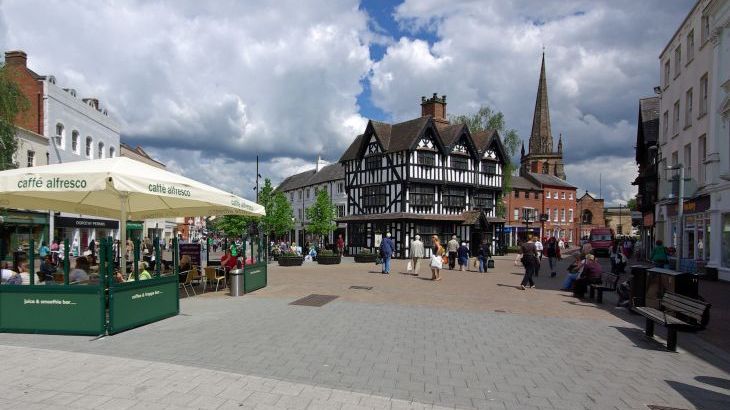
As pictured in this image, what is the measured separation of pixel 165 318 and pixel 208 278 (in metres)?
4.87

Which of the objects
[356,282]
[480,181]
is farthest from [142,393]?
[480,181]

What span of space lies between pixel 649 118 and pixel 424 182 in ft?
55.9

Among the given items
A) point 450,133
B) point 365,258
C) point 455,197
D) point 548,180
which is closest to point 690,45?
point 450,133

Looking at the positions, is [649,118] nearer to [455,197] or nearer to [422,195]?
[455,197]

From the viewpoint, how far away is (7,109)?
18.9 metres

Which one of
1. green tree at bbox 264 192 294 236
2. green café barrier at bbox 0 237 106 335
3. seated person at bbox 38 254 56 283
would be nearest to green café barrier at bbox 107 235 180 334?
green café barrier at bbox 0 237 106 335

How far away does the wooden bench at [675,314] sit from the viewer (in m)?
7.06

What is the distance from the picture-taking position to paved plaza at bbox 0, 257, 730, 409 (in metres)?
4.83

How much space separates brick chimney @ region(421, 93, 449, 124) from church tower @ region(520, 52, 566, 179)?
41.2 meters

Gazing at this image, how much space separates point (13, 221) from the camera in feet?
81.0

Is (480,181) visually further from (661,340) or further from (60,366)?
(60,366)

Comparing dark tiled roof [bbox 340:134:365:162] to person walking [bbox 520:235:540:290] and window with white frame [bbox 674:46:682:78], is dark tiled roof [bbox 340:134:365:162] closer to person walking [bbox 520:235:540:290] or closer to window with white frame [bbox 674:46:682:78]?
window with white frame [bbox 674:46:682:78]

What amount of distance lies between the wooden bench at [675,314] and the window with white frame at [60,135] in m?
31.1

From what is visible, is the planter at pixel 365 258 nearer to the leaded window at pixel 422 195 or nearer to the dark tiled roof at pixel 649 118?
the leaded window at pixel 422 195
